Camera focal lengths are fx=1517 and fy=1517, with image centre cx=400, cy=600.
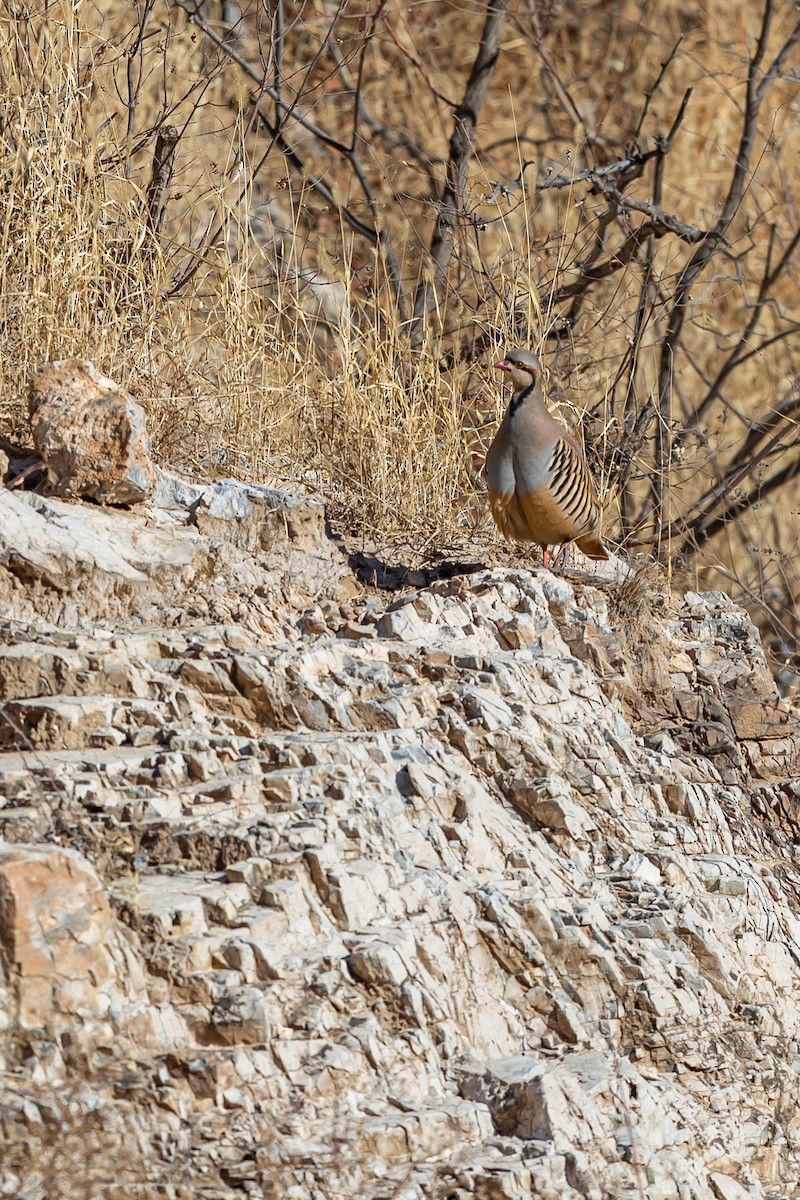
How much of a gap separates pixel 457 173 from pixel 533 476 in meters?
2.53

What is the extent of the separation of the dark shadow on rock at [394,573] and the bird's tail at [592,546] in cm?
35

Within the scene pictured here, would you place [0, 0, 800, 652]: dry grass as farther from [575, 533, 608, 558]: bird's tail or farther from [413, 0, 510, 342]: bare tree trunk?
[575, 533, 608, 558]: bird's tail

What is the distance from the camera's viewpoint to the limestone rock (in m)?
3.96

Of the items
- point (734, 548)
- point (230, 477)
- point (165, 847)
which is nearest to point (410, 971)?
point (165, 847)

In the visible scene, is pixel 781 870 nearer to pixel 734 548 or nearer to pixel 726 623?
pixel 726 623

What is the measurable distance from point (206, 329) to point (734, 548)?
5.47 m

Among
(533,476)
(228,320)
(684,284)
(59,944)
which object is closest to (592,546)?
(533,476)

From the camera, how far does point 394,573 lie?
4.70m

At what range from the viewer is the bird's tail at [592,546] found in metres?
4.96

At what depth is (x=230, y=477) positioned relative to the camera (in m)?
4.66

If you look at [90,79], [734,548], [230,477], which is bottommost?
[734,548]

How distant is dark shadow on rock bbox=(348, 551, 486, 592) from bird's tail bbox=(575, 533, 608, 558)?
1.16 ft

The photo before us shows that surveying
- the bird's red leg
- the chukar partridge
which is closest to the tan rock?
the chukar partridge

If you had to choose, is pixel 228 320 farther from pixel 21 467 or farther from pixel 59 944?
pixel 59 944
